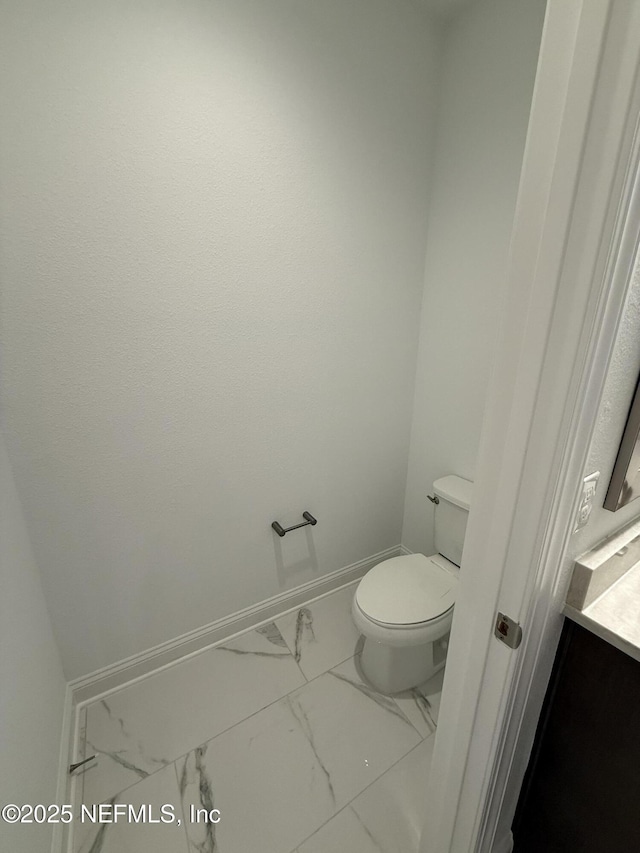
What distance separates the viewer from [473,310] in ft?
5.26

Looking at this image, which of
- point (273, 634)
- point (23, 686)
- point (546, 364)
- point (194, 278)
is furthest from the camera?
point (273, 634)

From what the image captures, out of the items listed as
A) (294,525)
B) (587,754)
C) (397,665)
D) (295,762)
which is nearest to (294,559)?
(294,525)

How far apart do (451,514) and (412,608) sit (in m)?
0.47

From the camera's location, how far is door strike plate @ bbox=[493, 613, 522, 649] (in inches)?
25.2

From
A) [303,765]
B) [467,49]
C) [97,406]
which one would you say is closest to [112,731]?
[303,765]

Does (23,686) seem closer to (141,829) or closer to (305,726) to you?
(141,829)

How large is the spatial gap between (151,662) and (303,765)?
72 centimetres

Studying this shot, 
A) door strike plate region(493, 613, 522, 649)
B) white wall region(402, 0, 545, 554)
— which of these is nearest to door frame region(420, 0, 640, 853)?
door strike plate region(493, 613, 522, 649)

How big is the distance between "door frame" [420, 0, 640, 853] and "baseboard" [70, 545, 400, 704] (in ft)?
3.79

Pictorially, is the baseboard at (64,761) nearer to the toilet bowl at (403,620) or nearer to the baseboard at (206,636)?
the baseboard at (206,636)

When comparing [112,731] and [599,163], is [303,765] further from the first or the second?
[599,163]

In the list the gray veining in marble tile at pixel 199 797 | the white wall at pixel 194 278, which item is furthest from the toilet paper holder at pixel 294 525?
the gray veining in marble tile at pixel 199 797

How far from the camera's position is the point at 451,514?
166cm

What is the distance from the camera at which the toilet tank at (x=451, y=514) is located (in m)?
1.63
